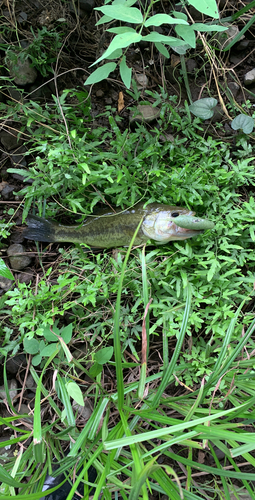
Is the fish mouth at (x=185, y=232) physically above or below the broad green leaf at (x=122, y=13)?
below

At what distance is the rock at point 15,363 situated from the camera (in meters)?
2.38

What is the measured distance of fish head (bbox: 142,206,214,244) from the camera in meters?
1.96

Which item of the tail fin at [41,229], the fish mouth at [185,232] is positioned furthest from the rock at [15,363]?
the fish mouth at [185,232]

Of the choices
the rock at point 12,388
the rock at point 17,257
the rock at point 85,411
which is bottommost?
the rock at point 85,411

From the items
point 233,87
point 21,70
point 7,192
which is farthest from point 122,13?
point 7,192

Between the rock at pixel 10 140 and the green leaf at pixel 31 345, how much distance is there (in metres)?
1.55

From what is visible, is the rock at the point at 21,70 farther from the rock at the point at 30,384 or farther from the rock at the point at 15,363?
the rock at the point at 30,384

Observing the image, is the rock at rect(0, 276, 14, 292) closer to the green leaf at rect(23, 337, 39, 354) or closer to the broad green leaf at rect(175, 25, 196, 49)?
the green leaf at rect(23, 337, 39, 354)

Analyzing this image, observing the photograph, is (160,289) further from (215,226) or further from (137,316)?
(215,226)

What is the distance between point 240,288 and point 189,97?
1.55 meters

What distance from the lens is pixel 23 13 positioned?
2.47 m

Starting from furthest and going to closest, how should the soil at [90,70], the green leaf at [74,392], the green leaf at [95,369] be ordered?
the soil at [90,70] < the green leaf at [95,369] < the green leaf at [74,392]

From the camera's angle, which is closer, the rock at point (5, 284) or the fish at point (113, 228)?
the fish at point (113, 228)

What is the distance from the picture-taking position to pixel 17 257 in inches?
99.0
